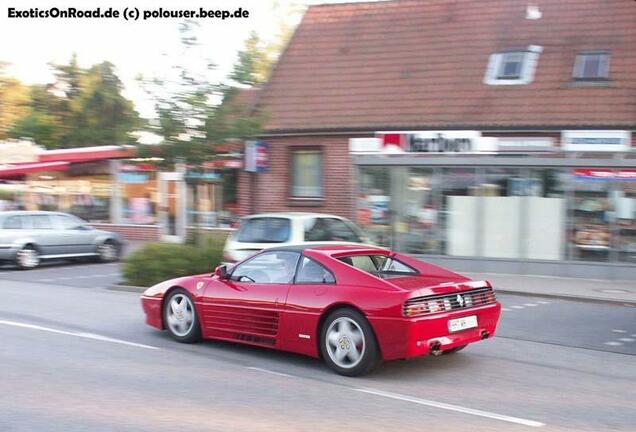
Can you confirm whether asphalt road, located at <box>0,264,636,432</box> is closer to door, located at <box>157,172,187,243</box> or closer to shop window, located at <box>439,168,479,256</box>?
shop window, located at <box>439,168,479,256</box>

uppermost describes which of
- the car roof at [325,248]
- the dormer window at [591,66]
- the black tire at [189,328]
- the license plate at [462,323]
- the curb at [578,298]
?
the dormer window at [591,66]

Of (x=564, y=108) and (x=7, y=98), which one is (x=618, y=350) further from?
(x=7, y=98)

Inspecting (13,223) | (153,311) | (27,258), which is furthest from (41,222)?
(153,311)

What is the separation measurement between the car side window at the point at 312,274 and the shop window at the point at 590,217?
10644 mm

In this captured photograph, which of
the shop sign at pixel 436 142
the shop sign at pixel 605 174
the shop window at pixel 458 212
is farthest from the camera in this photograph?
the shop window at pixel 458 212

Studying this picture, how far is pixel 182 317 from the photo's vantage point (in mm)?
8555

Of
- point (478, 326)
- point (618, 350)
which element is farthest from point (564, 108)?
point (478, 326)


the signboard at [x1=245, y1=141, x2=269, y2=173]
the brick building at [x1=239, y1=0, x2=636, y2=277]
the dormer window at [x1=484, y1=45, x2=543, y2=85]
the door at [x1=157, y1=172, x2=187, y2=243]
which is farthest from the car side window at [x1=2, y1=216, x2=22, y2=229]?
the dormer window at [x1=484, y1=45, x2=543, y2=85]

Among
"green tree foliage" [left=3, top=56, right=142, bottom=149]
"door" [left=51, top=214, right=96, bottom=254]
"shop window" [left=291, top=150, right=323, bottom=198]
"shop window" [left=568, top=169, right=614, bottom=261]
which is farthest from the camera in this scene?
"green tree foliage" [left=3, top=56, right=142, bottom=149]

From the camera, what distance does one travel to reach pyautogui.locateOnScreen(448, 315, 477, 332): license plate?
275 inches

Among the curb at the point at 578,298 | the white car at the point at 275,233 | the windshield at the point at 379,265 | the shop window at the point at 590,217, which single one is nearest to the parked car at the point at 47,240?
the white car at the point at 275,233

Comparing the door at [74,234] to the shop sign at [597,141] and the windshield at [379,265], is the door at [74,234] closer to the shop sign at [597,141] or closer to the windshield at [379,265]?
the shop sign at [597,141]

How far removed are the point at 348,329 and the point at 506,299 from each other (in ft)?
24.3

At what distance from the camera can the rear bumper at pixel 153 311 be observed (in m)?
8.84
